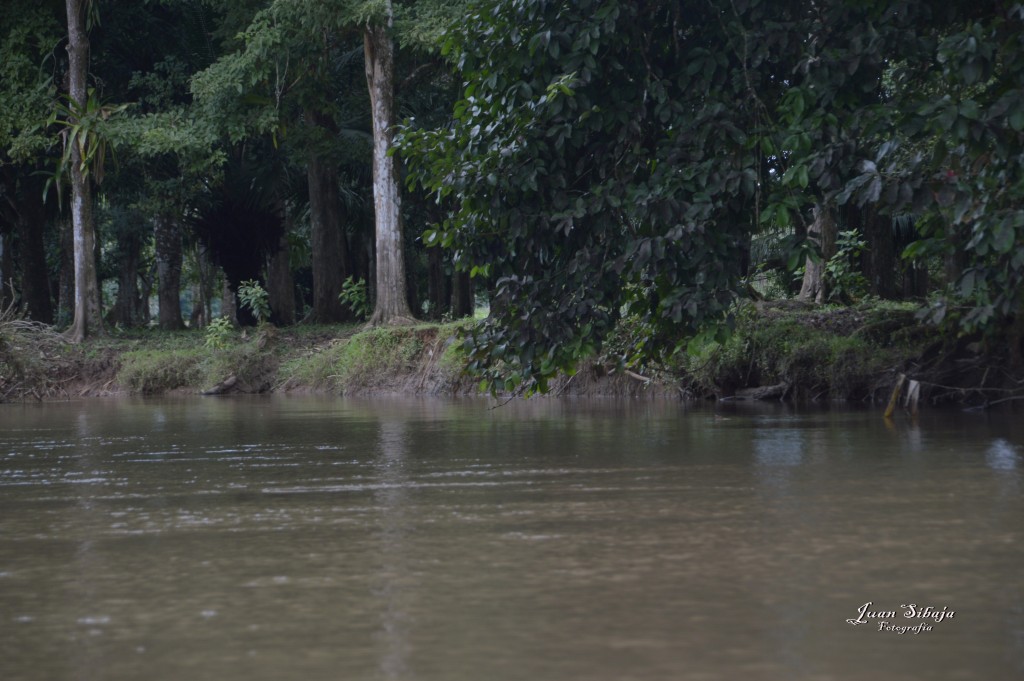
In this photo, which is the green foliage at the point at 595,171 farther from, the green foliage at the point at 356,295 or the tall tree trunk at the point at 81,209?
the tall tree trunk at the point at 81,209

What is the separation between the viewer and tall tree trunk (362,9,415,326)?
A: 1880 centimetres

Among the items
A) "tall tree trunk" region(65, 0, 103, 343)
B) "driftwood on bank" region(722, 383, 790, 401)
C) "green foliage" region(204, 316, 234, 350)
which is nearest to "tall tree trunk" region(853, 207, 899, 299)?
"driftwood on bank" region(722, 383, 790, 401)

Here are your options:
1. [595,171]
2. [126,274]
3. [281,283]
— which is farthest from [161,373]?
[126,274]

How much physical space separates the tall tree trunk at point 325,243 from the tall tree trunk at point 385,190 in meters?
4.13

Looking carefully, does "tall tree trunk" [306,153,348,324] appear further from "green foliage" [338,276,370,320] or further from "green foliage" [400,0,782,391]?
"green foliage" [400,0,782,391]

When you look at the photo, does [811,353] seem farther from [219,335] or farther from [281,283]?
[281,283]

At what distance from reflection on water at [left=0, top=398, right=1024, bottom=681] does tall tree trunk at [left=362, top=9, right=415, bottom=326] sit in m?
12.3

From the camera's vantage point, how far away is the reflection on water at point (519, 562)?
2.33m

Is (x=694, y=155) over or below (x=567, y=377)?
over

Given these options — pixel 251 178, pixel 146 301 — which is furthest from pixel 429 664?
pixel 146 301

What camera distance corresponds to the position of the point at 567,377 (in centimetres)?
1412

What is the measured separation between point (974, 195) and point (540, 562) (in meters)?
3.92

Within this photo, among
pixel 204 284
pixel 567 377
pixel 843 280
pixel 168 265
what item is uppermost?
pixel 204 284

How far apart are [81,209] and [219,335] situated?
12.8 ft
